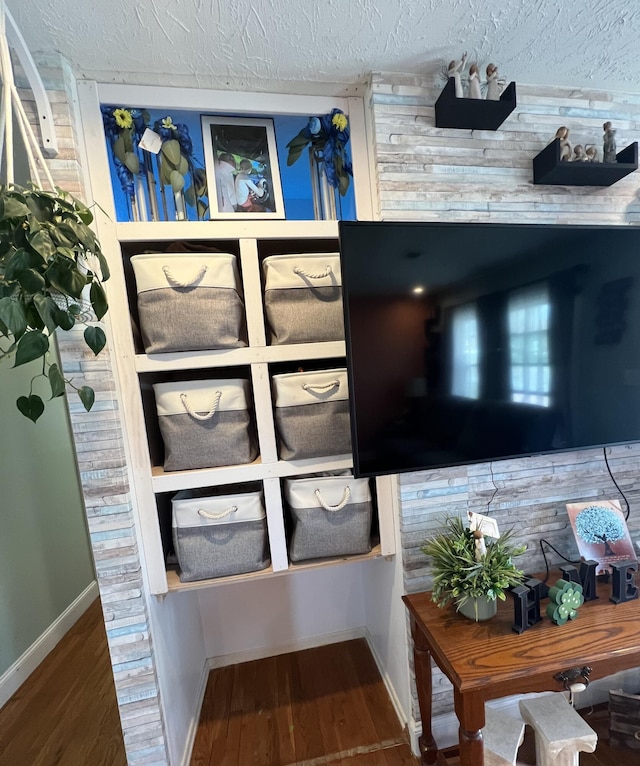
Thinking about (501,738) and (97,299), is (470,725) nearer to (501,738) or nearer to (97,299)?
(501,738)

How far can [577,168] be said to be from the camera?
46.3 inches

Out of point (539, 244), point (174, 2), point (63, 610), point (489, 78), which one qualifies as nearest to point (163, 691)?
point (63, 610)

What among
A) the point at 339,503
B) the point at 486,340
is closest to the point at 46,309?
the point at 339,503

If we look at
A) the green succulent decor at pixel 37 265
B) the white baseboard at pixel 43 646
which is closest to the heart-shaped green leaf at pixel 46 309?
the green succulent decor at pixel 37 265

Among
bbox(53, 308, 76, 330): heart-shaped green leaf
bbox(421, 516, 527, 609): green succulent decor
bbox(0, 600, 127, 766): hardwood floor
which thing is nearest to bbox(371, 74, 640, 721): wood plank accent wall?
bbox(421, 516, 527, 609): green succulent decor

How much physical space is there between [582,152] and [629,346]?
685mm

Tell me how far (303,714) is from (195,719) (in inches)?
17.5

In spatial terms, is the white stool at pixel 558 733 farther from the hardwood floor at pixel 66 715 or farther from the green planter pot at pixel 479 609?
the hardwood floor at pixel 66 715

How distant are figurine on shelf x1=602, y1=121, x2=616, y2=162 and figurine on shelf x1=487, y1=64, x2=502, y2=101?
0.42m

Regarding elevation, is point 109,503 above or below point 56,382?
below

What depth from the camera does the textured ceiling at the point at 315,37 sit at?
2.94ft

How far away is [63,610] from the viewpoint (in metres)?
2.12

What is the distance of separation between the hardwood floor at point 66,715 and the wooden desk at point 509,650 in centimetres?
132

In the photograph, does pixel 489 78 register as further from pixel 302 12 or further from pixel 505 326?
pixel 505 326
